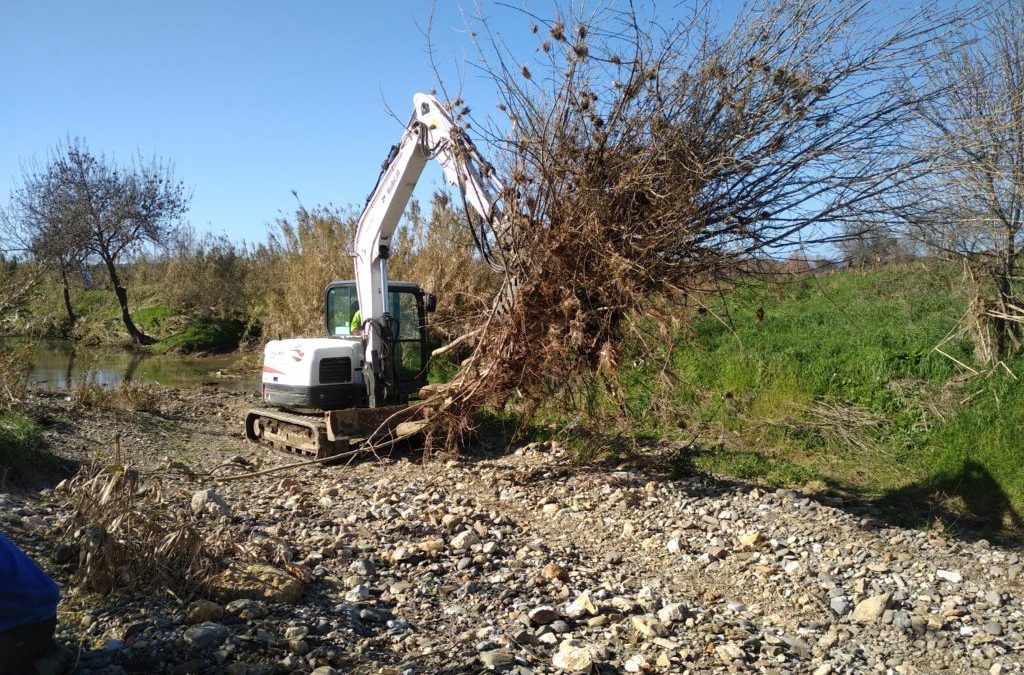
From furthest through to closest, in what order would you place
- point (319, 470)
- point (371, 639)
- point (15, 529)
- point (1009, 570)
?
point (319, 470) → point (1009, 570) → point (15, 529) → point (371, 639)

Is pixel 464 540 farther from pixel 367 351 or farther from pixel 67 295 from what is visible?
pixel 67 295

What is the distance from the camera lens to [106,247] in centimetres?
2538

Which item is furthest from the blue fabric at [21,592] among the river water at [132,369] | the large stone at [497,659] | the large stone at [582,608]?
the river water at [132,369]

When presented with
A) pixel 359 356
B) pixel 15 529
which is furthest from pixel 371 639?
pixel 359 356

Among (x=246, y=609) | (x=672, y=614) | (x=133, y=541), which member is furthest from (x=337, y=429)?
(x=672, y=614)

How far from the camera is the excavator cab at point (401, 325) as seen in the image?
32.5 ft

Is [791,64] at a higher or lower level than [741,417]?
higher

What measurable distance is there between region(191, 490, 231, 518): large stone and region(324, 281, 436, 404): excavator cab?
3.62 meters

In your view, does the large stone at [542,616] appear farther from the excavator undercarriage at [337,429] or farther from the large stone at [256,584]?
the excavator undercarriage at [337,429]

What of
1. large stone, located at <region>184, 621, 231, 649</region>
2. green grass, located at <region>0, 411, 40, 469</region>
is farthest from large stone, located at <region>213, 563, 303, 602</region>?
green grass, located at <region>0, 411, 40, 469</region>

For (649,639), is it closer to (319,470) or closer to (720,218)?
(720,218)

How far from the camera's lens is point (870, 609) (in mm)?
5297

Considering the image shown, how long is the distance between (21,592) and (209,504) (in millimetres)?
2834

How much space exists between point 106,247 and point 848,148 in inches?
984
